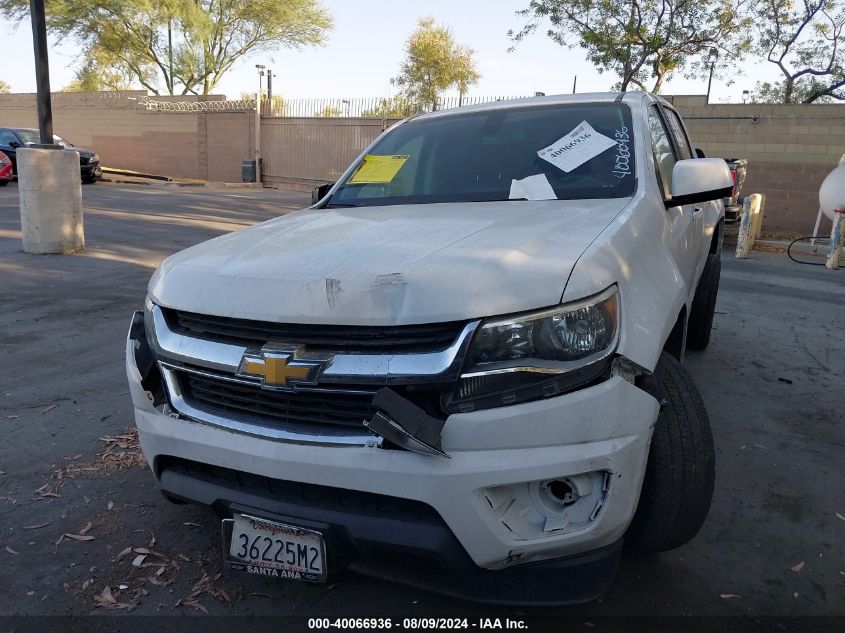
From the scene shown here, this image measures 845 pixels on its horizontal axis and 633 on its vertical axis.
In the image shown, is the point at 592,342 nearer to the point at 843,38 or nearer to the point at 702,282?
the point at 702,282

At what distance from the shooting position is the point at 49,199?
8609 mm

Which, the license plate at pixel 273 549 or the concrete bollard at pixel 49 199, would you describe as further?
the concrete bollard at pixel 49 199

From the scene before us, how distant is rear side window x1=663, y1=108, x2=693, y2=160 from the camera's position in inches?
167

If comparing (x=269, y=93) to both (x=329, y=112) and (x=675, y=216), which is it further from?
(x=675, y=216)

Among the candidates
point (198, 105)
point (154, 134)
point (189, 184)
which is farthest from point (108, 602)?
point (154, 134)

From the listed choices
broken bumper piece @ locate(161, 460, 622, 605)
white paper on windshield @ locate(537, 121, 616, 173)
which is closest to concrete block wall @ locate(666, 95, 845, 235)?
white paper on windshield @ locate(537, 121, 616, 173)

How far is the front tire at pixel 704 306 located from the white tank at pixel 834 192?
7.30m

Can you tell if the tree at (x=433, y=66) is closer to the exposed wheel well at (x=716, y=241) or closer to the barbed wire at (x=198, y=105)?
the barbed wire at (x=198, y=105)

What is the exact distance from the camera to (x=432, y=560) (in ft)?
6.13

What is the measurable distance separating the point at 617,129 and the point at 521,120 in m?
0.50

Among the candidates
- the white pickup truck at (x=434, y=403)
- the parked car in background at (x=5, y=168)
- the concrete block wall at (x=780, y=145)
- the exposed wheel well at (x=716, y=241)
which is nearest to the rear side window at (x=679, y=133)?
the exposed wheel well at (x=716, y=241)

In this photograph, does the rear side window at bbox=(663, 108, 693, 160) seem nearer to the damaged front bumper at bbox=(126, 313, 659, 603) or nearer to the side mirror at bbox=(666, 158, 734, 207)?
the side mirror at bbox=(666, 158, 734, 207)

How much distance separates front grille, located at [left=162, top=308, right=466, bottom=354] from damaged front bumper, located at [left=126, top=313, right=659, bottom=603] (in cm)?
22

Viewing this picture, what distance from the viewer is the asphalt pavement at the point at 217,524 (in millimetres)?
2377
